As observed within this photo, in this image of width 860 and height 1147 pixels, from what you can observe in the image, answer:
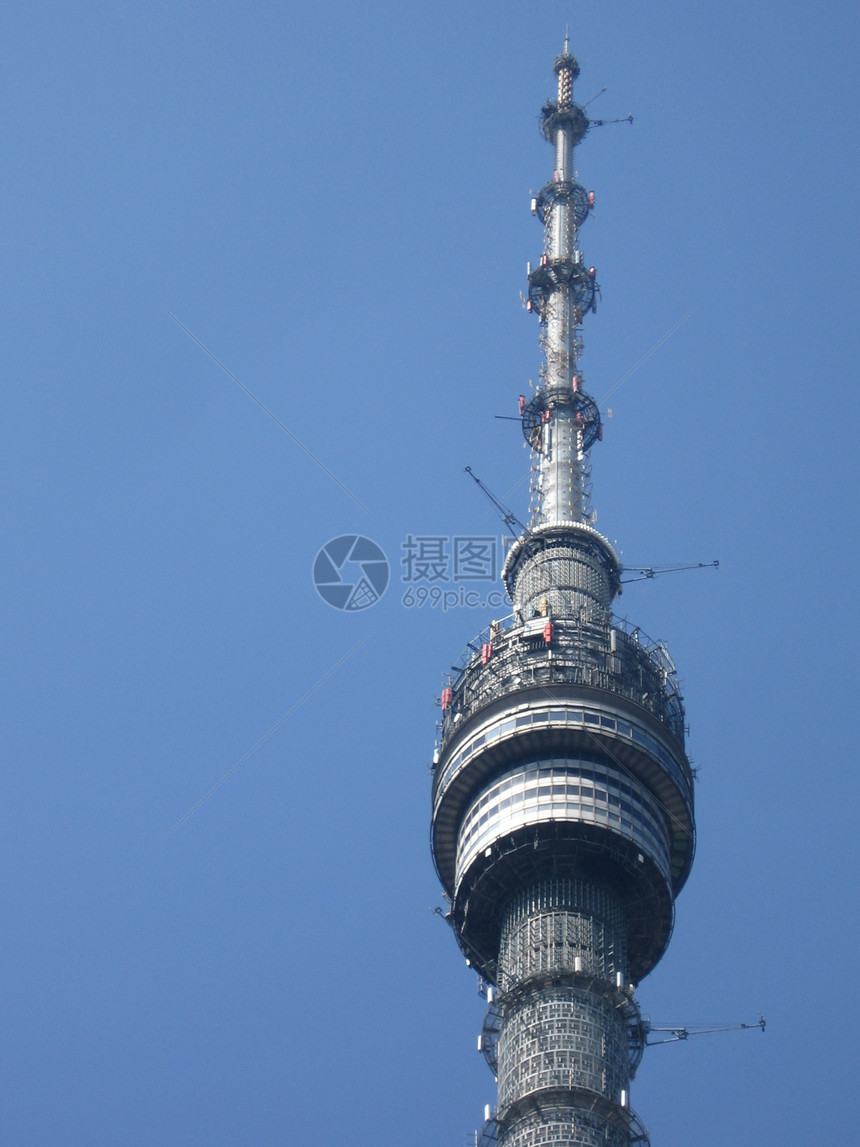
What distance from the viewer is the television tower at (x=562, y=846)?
97.7 metres

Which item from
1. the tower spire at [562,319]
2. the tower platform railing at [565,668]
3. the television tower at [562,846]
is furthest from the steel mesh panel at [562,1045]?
the tower spire at [562,319]

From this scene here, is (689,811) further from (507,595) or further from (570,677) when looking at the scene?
(507,595)

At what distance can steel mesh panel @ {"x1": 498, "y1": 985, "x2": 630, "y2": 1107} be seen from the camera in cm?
9669

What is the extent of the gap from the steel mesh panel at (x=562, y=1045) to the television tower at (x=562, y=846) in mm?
91

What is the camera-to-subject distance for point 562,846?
10525cm

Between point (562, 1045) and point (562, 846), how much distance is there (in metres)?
12.8

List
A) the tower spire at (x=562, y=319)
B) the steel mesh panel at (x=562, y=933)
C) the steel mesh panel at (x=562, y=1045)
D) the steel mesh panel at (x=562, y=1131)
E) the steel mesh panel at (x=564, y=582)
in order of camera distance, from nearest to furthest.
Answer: the steel mesh panel at (x=562, y=1131) < the steel mesh panel at (x=562, y=1045) < the steel mesh panel at (x=562, y=933) < the steel mesh panel at (x=564, y=582) < the tower spire at (x=562, y=319)

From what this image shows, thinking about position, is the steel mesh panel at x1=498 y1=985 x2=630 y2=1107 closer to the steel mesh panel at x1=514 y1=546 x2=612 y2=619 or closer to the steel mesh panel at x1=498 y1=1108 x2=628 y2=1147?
the steel mesh panel at x1=498 y1=1108 x2=628 y2=1147

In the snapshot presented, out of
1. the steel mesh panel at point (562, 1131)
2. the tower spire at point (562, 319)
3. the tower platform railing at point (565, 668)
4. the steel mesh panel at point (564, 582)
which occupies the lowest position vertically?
the steel mesh panel at point (562, 1131)

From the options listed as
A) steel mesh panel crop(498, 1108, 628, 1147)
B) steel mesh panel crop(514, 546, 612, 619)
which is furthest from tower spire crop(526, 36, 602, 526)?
steel mesh panel crop(498, 1108, 628, 1147)

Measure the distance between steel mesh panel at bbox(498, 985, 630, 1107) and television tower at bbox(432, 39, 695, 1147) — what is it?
0.30 ft

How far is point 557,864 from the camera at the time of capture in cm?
10550

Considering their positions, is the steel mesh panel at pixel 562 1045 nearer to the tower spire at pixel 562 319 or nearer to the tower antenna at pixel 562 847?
the tower antenna at pixel 562 847

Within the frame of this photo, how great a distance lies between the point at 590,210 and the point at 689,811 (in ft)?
252
